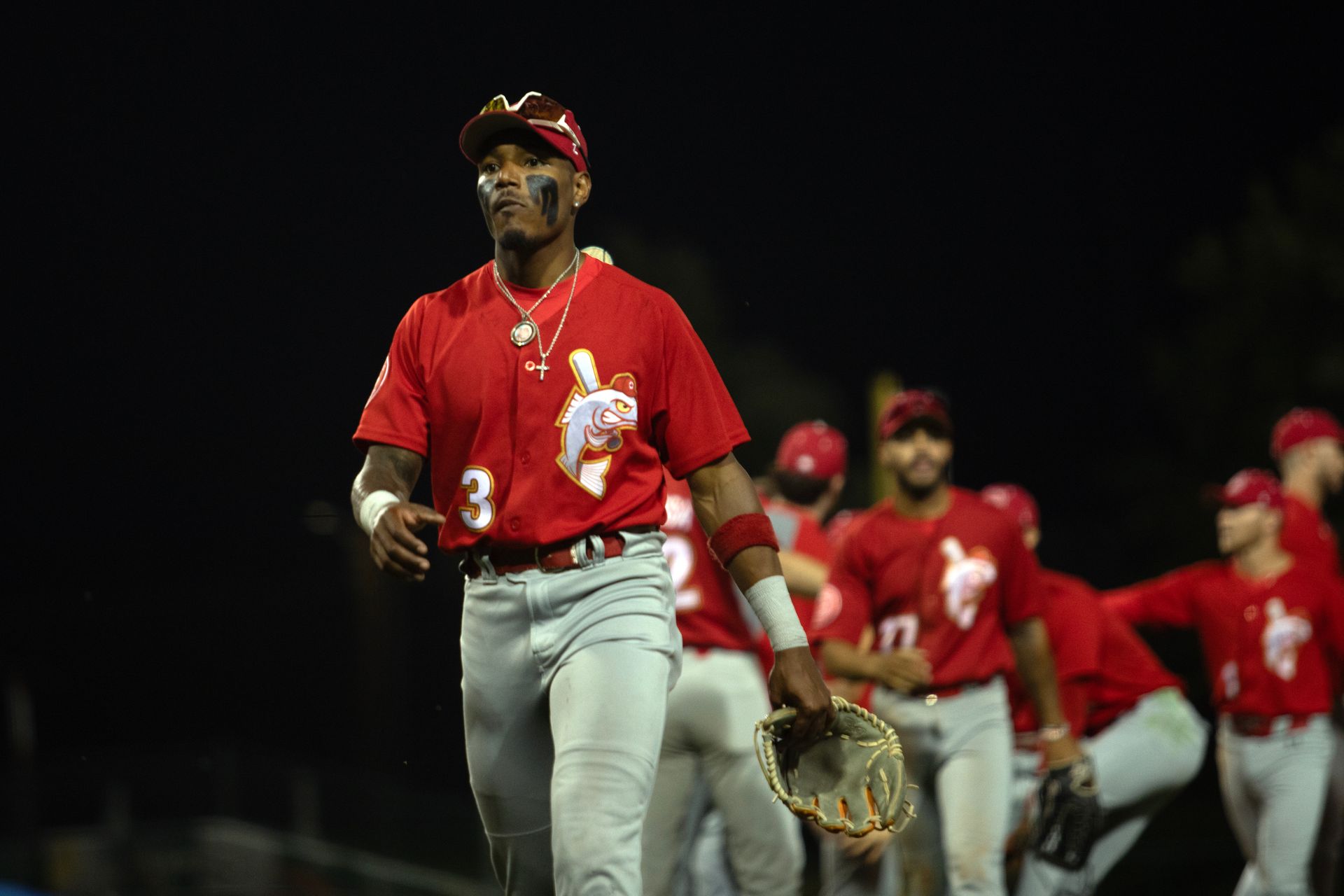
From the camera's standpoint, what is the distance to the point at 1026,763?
689 cm

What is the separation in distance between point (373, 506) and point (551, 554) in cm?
43

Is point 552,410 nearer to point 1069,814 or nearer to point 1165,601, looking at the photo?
point 1069,814

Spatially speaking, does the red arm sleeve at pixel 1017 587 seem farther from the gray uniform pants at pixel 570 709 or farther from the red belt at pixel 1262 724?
the gray uniform pants at pixel 570 709

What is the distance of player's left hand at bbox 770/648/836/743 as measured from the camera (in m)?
3.58

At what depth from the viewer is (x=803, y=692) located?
3572 millimetres

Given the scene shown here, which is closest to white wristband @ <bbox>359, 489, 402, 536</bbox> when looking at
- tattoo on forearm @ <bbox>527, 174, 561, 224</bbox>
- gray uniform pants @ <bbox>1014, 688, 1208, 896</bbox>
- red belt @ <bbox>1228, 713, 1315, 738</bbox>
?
tattoo on forearm @ <bbox>527, 174, 561, 224</bbox>

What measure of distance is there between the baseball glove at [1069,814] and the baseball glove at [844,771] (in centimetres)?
241

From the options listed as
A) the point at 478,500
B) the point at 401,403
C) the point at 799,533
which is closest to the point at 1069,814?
the point at 799,533

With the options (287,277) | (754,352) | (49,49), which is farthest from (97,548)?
(287,277)

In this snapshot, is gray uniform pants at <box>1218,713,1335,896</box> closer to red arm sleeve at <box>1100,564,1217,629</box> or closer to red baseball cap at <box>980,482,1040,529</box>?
red arm sleeve at <box>1100,564,1217,629</box>

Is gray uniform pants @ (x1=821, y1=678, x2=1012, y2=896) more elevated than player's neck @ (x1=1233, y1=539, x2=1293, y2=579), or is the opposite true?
player's neck @ (x1=1233, y1=539, x2=1293, y2=579)

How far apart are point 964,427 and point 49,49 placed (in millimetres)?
41928

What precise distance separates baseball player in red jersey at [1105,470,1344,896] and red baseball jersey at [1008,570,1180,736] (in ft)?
1.42

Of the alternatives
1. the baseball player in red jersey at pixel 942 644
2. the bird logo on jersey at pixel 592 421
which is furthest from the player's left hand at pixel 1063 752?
the bird logo on jersey at pixel 592 421
